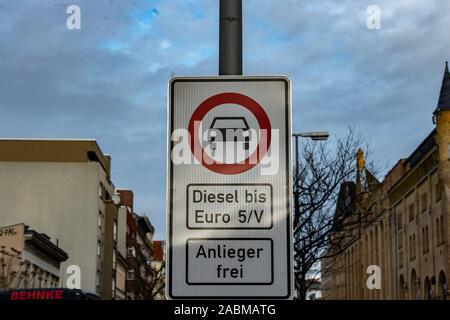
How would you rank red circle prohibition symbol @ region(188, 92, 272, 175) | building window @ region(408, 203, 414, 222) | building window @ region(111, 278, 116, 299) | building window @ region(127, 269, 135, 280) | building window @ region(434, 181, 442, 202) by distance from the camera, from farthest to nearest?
building window @ region(127, 269, 135, 280) → building window @ region(111, 278, 116, 299) → building window @ region(408, 203, 414, 222) → building window @ region(434, 181, 442, 202) → red circle prohibition symbol @ region(188, 92, 272, 175)

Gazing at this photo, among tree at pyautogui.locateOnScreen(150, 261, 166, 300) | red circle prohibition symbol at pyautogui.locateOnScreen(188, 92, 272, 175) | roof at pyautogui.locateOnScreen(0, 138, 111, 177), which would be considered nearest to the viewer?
red circle prohibition symbol at pyautogui.locateOnScreen(188, 92, 272, 175)

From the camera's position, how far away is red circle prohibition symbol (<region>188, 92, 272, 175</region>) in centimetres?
352

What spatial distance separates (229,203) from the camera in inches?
138

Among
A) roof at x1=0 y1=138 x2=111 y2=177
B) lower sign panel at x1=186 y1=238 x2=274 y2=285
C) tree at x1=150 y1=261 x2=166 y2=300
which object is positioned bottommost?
lower sign panel at x1=186 y1=238 x2=274 y2=285

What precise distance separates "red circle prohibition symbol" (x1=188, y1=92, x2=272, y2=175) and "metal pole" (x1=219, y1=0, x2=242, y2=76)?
1.81ft

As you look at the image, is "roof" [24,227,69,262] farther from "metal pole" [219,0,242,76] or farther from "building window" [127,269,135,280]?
"metal pole" [219,0,242,76]

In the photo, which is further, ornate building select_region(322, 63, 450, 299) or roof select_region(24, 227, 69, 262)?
ornate building select_region(322, 63, 450, 299)

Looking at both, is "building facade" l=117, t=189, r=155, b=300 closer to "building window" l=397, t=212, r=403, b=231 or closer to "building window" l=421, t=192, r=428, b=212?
"building window" l=397, t=212, r=403, b=231

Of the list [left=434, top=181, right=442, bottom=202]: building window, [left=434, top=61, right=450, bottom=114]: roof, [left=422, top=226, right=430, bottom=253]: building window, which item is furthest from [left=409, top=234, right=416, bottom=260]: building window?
[left=434, top=61, right=450, bottom=114]: roof

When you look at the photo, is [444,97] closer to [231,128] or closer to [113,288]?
[113,288]

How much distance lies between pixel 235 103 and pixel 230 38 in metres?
0.77

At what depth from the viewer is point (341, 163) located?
30875mm

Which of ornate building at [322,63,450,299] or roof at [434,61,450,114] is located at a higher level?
roof at [434,61,450,114]
